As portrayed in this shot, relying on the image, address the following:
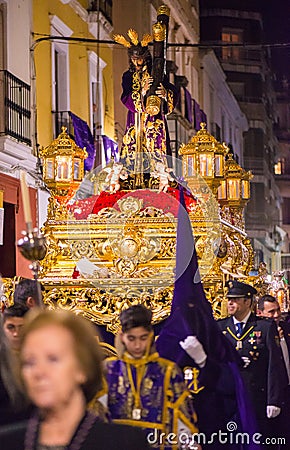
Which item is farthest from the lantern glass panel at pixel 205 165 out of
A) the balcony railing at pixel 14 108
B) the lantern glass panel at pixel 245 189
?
the balcony railing at pixel 14 108

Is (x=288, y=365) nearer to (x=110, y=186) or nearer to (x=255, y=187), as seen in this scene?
(x=110, y=186)

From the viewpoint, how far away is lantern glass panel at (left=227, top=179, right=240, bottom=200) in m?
9.95

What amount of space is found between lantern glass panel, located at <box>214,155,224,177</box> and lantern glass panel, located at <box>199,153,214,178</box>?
0.18 feet

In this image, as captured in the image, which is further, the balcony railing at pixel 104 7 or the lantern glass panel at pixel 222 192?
the balcony railing at pixel 104 7

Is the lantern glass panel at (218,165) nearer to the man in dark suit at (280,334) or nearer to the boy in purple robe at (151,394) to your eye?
the man in dark suit at (280,334)

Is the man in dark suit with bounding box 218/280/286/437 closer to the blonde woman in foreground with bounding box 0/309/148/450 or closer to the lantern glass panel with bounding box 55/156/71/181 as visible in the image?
the lantern glass panel with bounding box 55/156/71/181

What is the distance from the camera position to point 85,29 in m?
17.8

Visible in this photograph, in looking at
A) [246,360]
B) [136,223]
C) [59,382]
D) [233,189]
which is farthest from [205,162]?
[59,382]

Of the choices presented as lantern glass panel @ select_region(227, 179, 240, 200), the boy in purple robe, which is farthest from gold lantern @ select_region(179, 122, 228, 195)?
the boy in purple robe

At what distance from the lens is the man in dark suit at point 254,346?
6.71 m

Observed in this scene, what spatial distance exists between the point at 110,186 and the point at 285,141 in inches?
1778

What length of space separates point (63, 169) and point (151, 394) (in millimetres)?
5025

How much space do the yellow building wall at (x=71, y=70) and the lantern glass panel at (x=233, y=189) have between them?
524cm

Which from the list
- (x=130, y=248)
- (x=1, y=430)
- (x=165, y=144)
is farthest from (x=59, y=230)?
(x=1, y=430)
